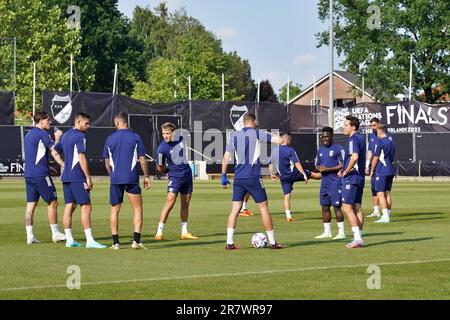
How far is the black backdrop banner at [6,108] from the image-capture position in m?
50.8

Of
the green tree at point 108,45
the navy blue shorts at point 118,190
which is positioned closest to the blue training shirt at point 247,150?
the navy blue shorts at point 118,190

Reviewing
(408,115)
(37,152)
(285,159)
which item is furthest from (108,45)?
(37,152)

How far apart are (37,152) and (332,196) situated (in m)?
5.34

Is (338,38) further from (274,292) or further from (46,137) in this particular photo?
(274,292)

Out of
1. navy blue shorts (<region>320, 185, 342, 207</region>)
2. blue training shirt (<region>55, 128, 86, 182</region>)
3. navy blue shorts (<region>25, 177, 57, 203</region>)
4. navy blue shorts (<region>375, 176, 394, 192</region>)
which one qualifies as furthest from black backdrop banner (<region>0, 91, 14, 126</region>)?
blue training shirt (<region>55, 128, 86, 182</region>)

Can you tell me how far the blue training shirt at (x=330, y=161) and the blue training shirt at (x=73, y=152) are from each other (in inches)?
185

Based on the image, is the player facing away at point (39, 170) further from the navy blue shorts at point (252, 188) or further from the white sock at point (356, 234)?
the white sock at point (356, 234)

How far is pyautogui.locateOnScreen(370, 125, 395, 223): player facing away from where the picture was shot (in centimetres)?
2444

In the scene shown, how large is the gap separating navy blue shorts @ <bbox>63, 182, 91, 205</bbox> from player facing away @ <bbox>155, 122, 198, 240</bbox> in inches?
81.7

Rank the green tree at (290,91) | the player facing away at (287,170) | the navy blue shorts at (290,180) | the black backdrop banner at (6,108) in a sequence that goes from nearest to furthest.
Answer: the player facing away at (287,170), the navy blue shorts at (290,180), the black backdrop banner at (6,108), the green tree at (290,91)

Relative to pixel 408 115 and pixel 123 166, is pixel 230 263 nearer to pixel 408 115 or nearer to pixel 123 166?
pixel 123 166

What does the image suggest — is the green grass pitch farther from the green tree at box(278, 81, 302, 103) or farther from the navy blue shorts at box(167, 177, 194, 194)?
the green tree at box(278, 81, 302, 103)

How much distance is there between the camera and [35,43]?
83.6 metres
